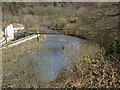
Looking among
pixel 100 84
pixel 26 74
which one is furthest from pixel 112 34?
pixel 26 74

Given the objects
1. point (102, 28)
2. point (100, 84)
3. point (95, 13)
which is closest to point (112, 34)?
point (102, 28)

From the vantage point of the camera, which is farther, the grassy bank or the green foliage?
the green foliage

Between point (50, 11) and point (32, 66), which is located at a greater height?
point (50, 11)

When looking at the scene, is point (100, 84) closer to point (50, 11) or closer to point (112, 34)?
point (112, 34)

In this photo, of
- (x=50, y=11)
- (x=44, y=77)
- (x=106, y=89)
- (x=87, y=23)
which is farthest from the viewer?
(x=50, y=11)

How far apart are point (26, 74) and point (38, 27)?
16.0m

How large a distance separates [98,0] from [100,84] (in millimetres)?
3048

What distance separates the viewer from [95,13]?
185 inches

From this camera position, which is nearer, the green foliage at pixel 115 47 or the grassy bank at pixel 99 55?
the grassy bank at pixel 99 55

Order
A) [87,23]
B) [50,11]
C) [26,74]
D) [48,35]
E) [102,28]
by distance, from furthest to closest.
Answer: [48,35] → [50,11] → [26,74] → [87,23] → [102,28]

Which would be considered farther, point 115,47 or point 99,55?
point 115,47

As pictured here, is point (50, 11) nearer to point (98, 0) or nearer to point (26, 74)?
point (26, 74)

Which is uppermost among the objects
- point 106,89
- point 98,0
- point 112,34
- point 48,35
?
point 98,0

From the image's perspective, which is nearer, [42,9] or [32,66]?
[32,66]
